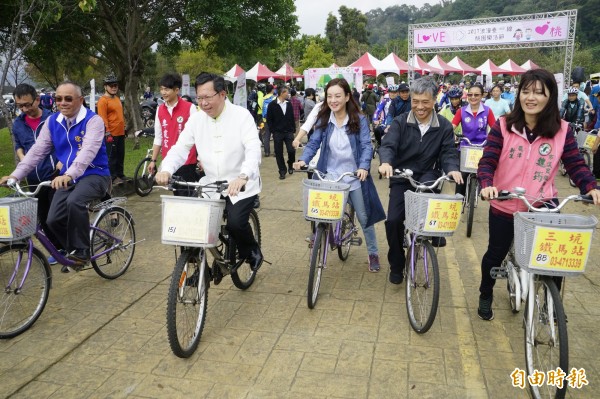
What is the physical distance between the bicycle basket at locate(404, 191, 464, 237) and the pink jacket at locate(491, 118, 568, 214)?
383 mm

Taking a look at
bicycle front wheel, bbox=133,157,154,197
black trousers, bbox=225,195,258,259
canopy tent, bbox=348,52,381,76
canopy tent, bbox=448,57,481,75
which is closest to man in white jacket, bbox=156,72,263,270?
black trousers, bbox=225,195,258,259

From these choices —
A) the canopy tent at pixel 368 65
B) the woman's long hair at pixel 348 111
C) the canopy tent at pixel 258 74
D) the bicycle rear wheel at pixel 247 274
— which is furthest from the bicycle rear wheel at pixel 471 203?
the canopy tent at pixel 258 74

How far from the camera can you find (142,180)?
8875 mm

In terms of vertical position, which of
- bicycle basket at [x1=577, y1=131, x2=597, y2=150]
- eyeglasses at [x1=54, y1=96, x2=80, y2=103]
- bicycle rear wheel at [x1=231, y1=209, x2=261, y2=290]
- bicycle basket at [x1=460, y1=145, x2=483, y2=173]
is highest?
eyeglasses at [x1=54, y1=96, x2=80, y2=103]

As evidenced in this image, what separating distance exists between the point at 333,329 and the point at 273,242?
7.96 ft

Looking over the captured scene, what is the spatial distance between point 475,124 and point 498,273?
4044 millimetres

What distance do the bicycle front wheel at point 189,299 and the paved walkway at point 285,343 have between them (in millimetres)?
130

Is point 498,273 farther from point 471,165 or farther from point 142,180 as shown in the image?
point 142,180

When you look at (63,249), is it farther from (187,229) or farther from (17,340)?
(187,229)

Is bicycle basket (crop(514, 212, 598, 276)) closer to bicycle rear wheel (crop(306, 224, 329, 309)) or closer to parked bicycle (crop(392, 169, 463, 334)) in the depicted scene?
parked bicycle (crop(392, 169, 463, 334))

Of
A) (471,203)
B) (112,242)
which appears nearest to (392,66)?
(471,203)

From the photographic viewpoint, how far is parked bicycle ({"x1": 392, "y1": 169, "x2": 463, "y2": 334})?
3.44 metres

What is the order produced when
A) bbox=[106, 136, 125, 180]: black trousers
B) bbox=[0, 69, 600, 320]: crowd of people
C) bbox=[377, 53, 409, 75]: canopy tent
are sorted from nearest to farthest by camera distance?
bbox=[0, 69, 600, 320]: crowd of people → bbox=[106, 136, 125, 180]: black trousers → bbox=[377, 53, 409, 75]: canopy tent

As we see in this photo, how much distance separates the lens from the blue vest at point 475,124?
717 centimetres
